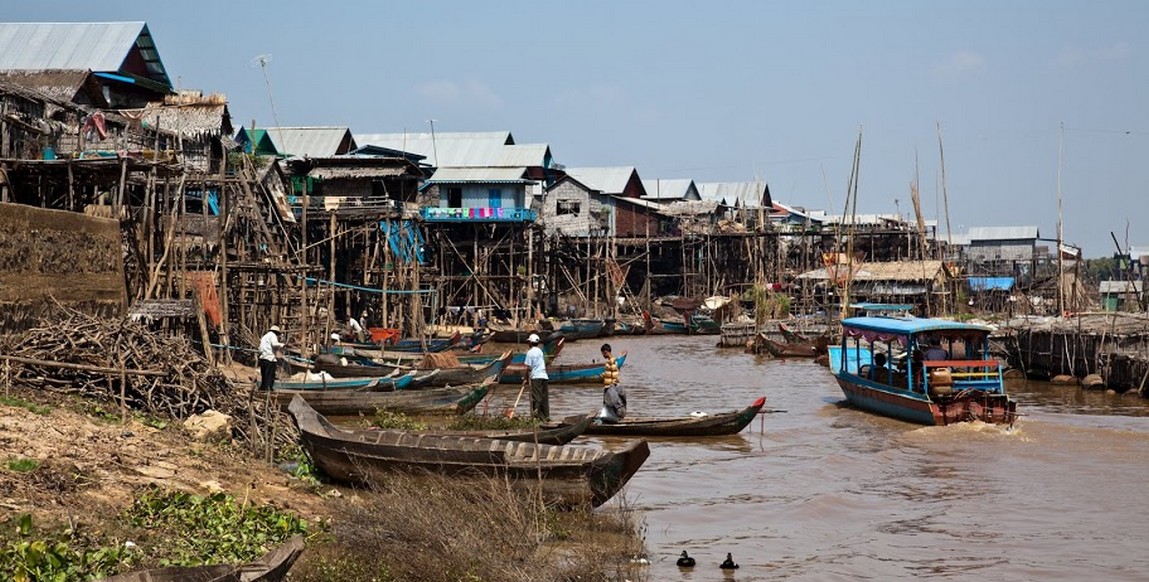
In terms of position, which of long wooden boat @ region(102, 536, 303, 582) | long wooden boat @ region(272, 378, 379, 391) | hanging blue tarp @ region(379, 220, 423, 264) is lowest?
long wooden boat @ region(102, 536, 303, 582)

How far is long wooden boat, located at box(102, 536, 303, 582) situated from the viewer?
6961mm

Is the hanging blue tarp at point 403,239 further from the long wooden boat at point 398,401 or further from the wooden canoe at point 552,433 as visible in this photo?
the wooden canoe at point 552,433

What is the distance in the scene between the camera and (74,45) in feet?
122

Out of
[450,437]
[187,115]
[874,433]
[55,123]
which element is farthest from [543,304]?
[450,437]

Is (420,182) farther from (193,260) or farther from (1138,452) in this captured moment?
(1138,452)

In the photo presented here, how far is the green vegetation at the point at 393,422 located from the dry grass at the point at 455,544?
5.43m

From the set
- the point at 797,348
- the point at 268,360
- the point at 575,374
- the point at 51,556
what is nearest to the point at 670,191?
the point at 797,348

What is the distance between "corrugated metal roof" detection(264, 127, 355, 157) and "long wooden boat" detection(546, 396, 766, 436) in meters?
30.3

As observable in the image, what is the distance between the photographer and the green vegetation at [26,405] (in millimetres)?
12195

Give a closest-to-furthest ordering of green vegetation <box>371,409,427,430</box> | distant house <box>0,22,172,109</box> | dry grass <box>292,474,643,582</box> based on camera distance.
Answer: dry grass <box>292,474,643,582</box>, green vegetation <box>371,409,427,430</box>, distant house <box>0,22,172,109</box>

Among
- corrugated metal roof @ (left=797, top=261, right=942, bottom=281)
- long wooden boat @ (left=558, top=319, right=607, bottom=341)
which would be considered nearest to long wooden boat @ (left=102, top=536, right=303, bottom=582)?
long wooden boat @ (left=558, top=319, right=607, bottom=341)

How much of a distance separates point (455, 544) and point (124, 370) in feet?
18.9

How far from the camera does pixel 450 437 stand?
12883mm

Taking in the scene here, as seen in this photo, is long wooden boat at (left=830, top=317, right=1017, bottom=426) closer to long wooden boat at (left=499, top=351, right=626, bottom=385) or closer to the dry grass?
long wooden boat at (left=499, top=351, right=626, bottom=385)
